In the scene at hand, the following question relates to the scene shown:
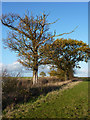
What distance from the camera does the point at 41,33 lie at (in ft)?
61.1

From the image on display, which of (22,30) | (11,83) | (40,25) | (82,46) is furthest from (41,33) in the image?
(82,46)

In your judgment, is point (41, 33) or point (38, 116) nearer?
point (38, 116)

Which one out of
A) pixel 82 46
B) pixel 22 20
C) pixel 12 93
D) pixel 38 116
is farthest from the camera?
pixel 82 46

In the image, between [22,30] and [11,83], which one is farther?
[22,30]

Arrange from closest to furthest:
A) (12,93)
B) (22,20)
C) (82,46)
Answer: (12,93) < (22,20) < (82,46)

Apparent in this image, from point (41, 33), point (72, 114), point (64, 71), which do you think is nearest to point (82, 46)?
point (64, 71)

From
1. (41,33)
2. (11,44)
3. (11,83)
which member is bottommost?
(11,83)

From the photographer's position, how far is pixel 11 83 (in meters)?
8.96

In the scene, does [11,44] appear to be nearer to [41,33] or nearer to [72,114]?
[41,33]

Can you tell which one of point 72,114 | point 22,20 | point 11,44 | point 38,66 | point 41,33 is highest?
point 22,20

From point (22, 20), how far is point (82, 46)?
15.2 m

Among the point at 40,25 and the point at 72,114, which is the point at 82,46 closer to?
the point at 40,25

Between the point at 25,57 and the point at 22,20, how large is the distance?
4.70 metres

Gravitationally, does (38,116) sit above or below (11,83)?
below
